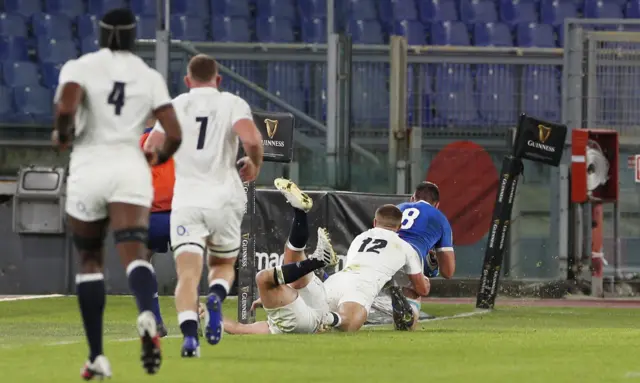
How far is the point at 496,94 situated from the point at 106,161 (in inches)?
539

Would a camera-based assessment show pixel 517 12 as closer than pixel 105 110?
No

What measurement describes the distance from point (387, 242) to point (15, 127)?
9.82 meters

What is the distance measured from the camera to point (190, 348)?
855 cm

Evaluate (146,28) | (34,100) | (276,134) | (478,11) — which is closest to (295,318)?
(276,134)

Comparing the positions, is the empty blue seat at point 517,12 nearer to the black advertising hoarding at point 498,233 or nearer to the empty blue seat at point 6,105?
the black advertising hoarding at point 498,233

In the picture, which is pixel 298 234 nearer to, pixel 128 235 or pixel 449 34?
pixel 128 235

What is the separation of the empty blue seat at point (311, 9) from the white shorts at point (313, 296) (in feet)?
42.4

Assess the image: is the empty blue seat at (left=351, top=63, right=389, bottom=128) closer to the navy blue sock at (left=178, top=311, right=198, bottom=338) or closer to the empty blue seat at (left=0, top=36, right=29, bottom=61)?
the empty blue seat at (left=0, top=36, right=29, bottom=61)

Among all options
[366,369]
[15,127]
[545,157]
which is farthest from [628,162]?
[366,369]

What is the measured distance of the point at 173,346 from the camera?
974 cm

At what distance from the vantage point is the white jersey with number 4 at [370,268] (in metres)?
12.4

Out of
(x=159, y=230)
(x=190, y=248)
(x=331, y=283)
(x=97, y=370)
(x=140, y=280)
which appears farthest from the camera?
(x=331, y=283)

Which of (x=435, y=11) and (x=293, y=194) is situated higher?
(x=435, y=11)

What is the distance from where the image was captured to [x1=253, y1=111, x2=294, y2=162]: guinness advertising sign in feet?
46.7
